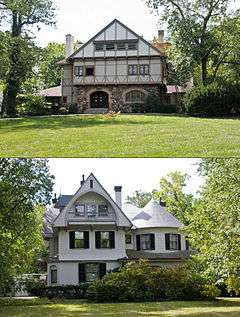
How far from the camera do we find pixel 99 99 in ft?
152

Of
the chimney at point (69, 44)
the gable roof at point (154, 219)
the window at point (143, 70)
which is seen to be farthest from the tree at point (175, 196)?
the chimney at point (69, 44)

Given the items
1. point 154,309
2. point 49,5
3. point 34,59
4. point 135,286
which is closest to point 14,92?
point 34,59

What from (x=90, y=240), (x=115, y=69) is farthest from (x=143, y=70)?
(x=90, y=240)

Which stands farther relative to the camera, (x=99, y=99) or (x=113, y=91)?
(x=99, y=99)

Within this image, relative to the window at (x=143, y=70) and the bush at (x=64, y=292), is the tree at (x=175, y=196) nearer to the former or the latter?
the window at (x=143, y=70)

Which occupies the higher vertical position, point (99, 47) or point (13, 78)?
point (99, 47)

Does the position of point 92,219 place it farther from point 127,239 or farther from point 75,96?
point 75,96

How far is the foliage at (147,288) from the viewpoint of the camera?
78.3ft

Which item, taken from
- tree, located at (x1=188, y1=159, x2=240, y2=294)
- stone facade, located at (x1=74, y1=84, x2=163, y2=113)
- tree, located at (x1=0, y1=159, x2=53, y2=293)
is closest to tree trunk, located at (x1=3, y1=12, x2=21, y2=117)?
stone facade, located at (x1=74, y1=84, x2=163, y2=113)

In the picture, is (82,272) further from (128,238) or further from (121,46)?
(121,46)

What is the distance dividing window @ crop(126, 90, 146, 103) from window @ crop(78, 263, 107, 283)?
666 inches

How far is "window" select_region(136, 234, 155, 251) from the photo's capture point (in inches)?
1375

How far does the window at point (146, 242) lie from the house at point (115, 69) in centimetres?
1386

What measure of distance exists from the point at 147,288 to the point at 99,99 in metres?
24.7
